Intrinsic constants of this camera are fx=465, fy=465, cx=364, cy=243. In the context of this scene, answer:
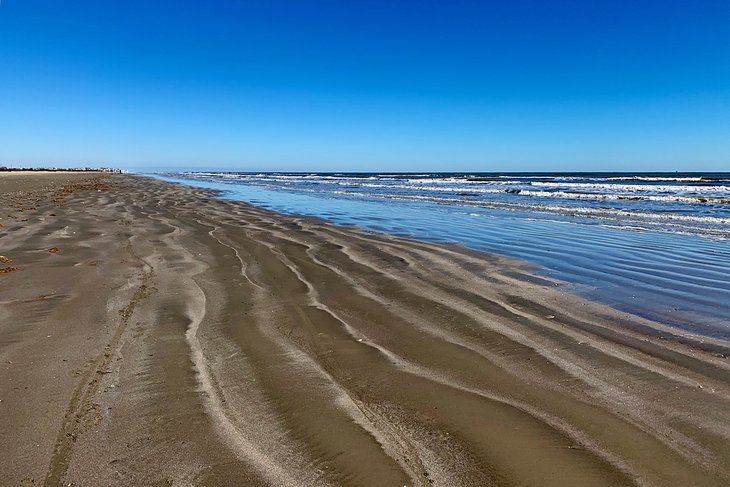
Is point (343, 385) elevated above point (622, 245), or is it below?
above

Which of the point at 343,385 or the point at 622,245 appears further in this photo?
the point at 622,245

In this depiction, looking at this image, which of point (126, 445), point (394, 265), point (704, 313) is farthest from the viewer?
point (394, 265)

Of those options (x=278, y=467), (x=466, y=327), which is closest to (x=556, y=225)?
(x=466, y=327)

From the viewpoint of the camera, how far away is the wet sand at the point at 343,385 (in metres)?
2.60

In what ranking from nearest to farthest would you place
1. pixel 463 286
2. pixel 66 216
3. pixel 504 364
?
pixel 504 364, pixel 463 286, pixel 66 216

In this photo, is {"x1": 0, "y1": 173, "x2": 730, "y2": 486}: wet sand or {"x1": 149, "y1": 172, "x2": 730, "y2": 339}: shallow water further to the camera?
{"x1": 149, "y1": 172, "x2": 730, "y2": 339}: shallow water

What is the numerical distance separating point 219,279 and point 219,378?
142 inches

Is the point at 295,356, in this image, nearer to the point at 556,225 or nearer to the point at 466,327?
the point at 466,327

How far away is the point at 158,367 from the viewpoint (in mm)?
3854

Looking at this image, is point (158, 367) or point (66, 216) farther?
point (66, 216)

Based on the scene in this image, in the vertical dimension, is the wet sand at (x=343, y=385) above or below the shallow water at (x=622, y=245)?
above

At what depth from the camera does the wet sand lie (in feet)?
8.53

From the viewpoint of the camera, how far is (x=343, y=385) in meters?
3.58

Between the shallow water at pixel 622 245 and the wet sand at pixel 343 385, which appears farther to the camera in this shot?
the shallow water at pixel 622 245
